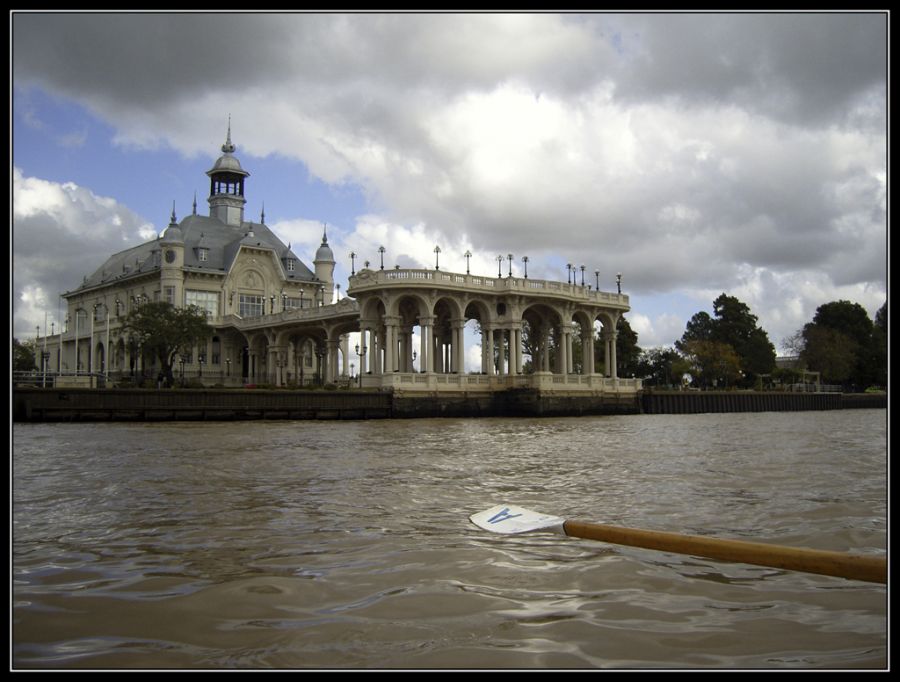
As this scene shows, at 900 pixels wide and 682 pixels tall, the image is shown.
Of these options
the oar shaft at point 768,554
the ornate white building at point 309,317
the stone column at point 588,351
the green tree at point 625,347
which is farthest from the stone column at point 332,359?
the oar shaft at point 768,554

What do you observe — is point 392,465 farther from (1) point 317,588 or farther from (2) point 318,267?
(2) point 318,267

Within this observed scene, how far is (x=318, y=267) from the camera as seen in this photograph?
8200cm

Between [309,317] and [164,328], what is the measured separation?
11.8 meters

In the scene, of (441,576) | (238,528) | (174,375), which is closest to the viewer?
(441,576)

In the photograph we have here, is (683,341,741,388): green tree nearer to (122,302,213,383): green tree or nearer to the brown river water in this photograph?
(122,302,213,383): green tree

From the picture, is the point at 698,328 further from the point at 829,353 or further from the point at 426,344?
the point at 426,344

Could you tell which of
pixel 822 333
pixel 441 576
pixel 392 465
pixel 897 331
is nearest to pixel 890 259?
pixel 897 331

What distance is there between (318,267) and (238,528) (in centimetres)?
7515

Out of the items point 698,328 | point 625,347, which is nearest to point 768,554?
point 625,347

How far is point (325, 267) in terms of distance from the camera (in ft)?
270

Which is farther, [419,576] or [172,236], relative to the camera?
[172,236]

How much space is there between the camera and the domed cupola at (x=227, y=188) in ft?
276

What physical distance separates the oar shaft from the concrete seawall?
32840 mm

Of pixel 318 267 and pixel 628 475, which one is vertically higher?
pixel 318 267
